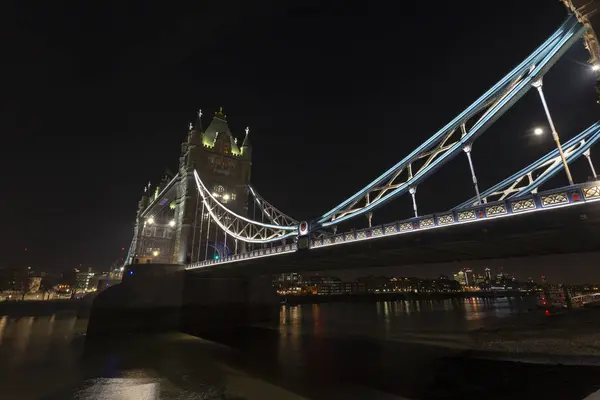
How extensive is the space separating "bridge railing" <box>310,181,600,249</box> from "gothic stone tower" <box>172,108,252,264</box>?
35671mm

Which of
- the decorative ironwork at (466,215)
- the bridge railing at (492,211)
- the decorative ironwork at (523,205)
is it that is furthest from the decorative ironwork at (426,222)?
the decorative ironwork at (523,205)

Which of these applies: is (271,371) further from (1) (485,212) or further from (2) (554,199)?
(2) (554,199)

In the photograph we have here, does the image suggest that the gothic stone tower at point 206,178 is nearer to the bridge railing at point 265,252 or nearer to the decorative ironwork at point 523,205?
the bridge railing at point 265,252

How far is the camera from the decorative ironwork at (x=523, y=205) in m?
10.9

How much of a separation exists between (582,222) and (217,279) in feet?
111

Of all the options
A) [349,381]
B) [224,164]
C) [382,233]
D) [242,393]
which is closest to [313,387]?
[349,381]

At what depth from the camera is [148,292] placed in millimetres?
32281

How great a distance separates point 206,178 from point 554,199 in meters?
47.2

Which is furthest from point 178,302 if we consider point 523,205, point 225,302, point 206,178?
point 523,205

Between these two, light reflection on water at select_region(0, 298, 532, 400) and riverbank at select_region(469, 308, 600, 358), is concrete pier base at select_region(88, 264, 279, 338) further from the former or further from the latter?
riverbank at select_region(469, 308, 600, 358)

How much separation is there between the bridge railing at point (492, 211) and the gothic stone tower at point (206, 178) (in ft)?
117

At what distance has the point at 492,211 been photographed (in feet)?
39.0

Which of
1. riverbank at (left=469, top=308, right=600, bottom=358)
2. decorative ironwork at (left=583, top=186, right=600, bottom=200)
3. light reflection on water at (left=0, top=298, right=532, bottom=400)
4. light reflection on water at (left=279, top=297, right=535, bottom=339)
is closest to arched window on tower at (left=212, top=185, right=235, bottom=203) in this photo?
light reflection on water at (left=279, top=297, right=535, bottom=339)

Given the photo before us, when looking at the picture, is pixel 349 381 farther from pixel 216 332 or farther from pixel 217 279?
pixel 217 279
